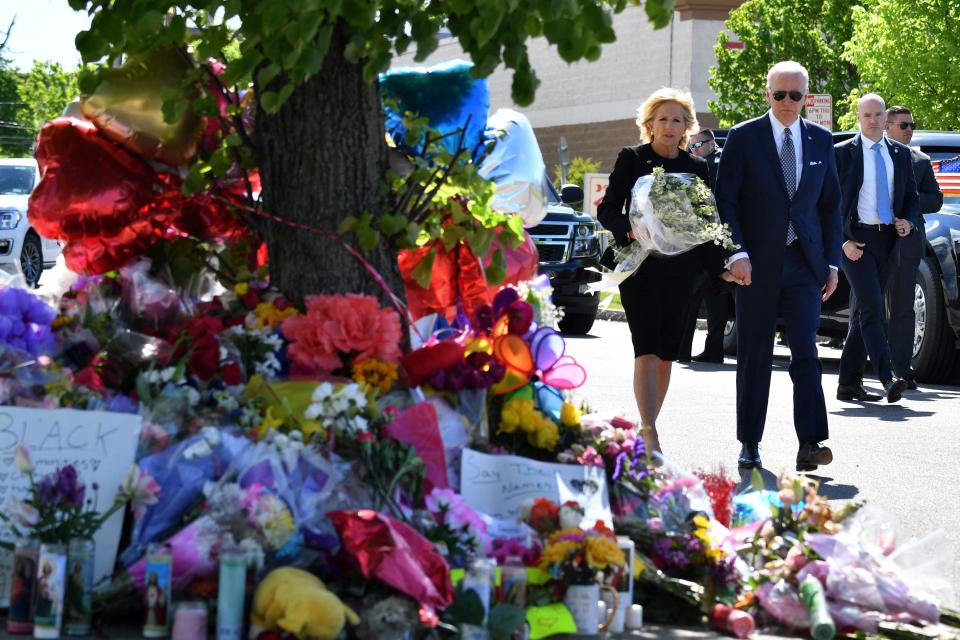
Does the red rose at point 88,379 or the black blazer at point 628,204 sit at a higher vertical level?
the black blazer at point 628,204

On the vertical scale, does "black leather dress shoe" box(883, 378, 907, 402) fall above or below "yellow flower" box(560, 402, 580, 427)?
above

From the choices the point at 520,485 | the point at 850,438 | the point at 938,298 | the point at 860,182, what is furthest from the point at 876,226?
the point at 520,485

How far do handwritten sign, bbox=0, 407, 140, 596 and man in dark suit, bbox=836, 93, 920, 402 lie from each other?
789 cm

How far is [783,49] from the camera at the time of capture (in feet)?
125

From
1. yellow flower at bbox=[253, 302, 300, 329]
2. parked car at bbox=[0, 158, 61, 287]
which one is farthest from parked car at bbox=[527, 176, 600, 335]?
yellow flower at bbox=[253, 302, 300, 329]

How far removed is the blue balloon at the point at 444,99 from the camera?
6.89 m

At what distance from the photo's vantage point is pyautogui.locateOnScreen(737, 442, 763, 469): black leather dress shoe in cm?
863

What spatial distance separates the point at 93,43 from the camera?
591 centimetres

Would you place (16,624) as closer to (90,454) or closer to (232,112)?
(90,454)

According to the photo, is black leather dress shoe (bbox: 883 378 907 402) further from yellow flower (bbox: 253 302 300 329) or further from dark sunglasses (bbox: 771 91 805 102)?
yellow flower (bbox: 253 302 300 329)

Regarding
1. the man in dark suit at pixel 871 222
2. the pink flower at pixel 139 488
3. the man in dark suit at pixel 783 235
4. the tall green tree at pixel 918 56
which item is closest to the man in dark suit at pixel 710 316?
the man in dark suit at pixel 871 222

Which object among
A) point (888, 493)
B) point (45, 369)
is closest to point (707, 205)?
point (888, 493)

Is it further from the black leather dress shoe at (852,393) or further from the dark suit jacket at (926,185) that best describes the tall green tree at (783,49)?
the black leather dress shoe at (852,393)

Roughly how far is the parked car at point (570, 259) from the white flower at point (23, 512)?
45.0ft
